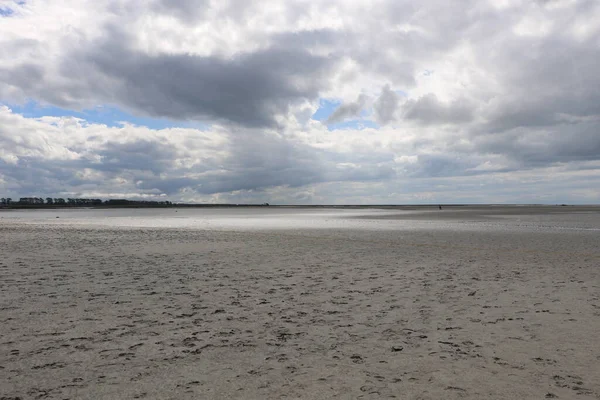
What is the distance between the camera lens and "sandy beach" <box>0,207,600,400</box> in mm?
5660

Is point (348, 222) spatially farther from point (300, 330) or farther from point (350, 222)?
point (300, 330)

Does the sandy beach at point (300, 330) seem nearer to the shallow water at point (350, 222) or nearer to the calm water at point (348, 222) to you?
the shallow water at point (350, 222)

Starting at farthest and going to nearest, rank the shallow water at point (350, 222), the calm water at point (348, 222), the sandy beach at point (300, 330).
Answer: the calm water at point (348, 222)
the shallow water at point (350, 222)
the sandy beach at point (300, 330)

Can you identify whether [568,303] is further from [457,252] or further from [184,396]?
[457,252]

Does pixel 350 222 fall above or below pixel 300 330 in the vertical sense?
above

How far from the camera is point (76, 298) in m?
10.8

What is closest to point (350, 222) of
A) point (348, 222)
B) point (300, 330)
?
point (348, 222)

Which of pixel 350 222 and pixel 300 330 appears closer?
pixel 300 330

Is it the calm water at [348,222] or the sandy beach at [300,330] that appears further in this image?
the calm water at [348,222]

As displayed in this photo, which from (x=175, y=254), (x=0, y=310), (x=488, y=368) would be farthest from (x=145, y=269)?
(x=488, y=368)

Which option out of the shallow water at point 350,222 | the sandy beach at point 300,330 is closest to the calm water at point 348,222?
the shallow water at point 350,222

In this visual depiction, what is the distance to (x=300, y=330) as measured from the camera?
8.16 metres

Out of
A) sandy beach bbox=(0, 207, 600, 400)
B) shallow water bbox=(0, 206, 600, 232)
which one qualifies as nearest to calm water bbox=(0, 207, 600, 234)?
shallow water bbox=(0, 206, 600, 232)

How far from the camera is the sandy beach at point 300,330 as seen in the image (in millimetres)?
5660
